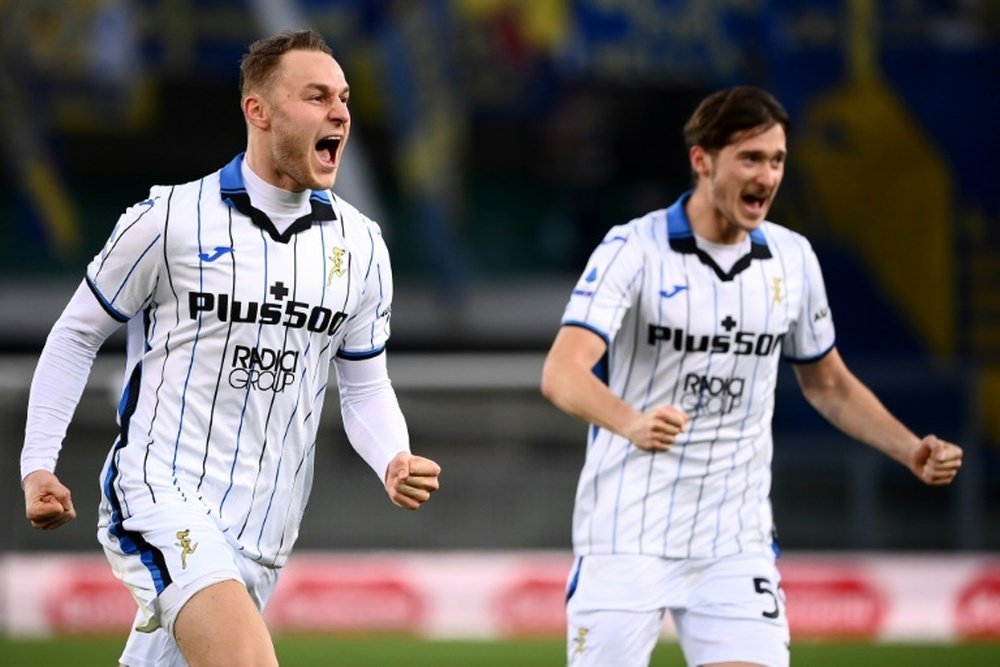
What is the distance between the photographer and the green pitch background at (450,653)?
9984 mm

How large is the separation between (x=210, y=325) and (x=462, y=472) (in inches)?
316

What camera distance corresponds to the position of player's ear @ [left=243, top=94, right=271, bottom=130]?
4.89 m

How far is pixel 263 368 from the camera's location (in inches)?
189

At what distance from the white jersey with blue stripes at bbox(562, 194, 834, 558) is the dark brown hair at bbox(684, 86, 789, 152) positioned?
11.6 inches

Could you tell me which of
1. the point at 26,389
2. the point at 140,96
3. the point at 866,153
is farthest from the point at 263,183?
the point at 140,96

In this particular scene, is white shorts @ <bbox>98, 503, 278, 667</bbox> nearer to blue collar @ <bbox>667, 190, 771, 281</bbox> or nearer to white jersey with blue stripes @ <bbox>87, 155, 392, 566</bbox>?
white jersey with blue stripes @ <bbox>87, 155, 392, 566</bbox>

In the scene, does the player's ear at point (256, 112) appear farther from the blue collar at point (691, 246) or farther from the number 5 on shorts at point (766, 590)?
the number 5 on shorts at point (766, 590)

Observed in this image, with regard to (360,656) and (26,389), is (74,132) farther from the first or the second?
(360,656)

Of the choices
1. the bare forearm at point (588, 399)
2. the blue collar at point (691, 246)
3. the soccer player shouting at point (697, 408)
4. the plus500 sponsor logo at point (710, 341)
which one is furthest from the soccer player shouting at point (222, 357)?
the blue collar at point (691, 246)

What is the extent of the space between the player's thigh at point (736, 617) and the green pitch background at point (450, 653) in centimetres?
428

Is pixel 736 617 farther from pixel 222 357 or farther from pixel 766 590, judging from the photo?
pixel 222 357

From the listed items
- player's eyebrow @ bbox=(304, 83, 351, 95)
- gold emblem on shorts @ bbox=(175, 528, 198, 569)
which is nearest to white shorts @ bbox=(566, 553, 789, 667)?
gold emblem on shorts @ bbox=(175, 528, 198, 569)

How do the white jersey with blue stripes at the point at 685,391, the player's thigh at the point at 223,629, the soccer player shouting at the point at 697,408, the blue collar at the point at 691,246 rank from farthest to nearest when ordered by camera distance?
the blue collar at the point at 691,246 → the white jersey with blue stripes at the point at 685,391 → the soccer player shouting at the point at 697,408 → the player's thigh at the point at 223,629

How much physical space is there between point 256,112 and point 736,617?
1.99m
